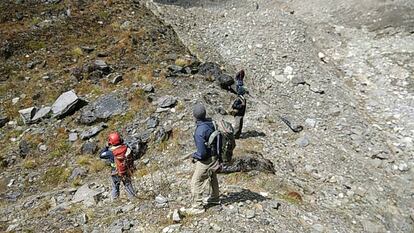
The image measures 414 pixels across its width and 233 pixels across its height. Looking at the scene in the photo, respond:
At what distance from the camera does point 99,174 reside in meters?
13.9

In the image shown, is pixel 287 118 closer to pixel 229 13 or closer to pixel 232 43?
pixel 232 43

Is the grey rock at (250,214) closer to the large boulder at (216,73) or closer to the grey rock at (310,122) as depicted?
the grey rock at (310,122)

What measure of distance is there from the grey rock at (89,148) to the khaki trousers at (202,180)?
5937mm

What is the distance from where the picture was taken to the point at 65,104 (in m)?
17.1

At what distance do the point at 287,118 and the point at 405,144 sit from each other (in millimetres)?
4409

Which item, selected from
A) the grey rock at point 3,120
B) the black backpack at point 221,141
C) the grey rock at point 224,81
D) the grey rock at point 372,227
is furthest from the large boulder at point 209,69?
the black backpack at point 221,141

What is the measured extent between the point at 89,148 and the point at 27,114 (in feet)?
12.2

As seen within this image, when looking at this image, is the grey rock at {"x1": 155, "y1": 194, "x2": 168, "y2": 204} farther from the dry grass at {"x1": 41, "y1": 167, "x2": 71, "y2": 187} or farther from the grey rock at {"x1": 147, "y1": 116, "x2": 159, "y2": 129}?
the grey rock at {"x1": 147, "y1": 116, "x2": 159, "y2": 129}

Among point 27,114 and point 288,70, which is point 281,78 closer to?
point 288,70

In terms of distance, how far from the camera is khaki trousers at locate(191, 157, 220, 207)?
925 centimetres

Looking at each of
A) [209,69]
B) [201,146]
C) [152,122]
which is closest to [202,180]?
[201,146]

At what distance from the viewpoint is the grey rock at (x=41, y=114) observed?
16.8 m

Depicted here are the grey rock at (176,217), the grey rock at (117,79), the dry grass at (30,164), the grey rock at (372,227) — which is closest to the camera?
the grey rock at (176,217)

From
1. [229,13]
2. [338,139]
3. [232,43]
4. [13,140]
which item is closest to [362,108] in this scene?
[338,139]
